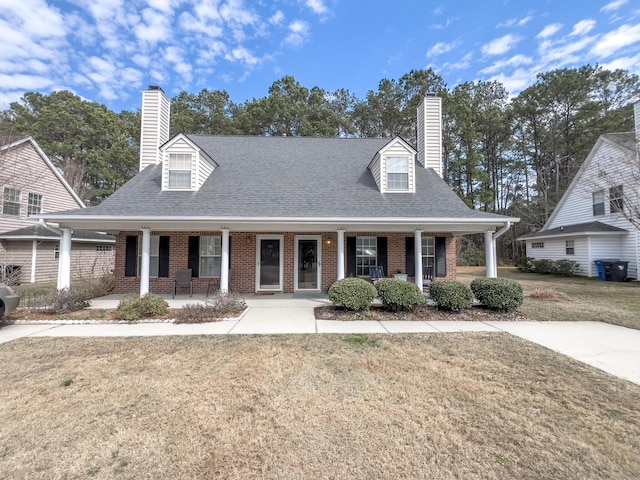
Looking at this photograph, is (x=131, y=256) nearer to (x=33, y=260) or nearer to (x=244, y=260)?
(x=244, y=260)

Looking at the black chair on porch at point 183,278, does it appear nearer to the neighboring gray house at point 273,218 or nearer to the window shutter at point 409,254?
the neighboring gray house at point 273,218

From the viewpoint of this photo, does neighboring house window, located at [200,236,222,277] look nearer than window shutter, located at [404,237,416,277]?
Yes

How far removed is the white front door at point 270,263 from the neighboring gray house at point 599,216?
14898 mm

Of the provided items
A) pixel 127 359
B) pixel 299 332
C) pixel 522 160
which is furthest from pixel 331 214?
pixel 522 160

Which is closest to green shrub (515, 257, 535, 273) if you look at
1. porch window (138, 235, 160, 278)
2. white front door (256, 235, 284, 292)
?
white front door (256, 235, 284, 292)

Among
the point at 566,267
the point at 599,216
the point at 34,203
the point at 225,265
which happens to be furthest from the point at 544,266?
the point at 34,203

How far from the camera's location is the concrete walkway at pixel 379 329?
5.14m

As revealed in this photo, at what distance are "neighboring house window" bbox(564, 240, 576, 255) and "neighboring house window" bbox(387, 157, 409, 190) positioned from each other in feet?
45.6

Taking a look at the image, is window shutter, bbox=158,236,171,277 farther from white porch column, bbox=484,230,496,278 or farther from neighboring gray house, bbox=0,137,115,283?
white porch column, bbox=484,230,496,278

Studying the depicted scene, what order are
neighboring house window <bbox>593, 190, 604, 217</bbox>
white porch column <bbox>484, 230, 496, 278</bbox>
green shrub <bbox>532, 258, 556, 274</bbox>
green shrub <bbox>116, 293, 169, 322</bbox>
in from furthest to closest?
1. green shrub <bbox>532, 258, 556, 274</bbox>
2. neighboring house window <bbox>593, 190, 604, 217</bbox>
3. white porch column <bbox>484, 230, 496, 278</bbox>
4. green shrub <bbox>116, 293, 169, 322</bbox>

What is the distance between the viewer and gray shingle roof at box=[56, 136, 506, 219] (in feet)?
28.7

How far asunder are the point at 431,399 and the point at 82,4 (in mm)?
13666

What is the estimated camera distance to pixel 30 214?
14125mm

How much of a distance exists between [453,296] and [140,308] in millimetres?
7758
